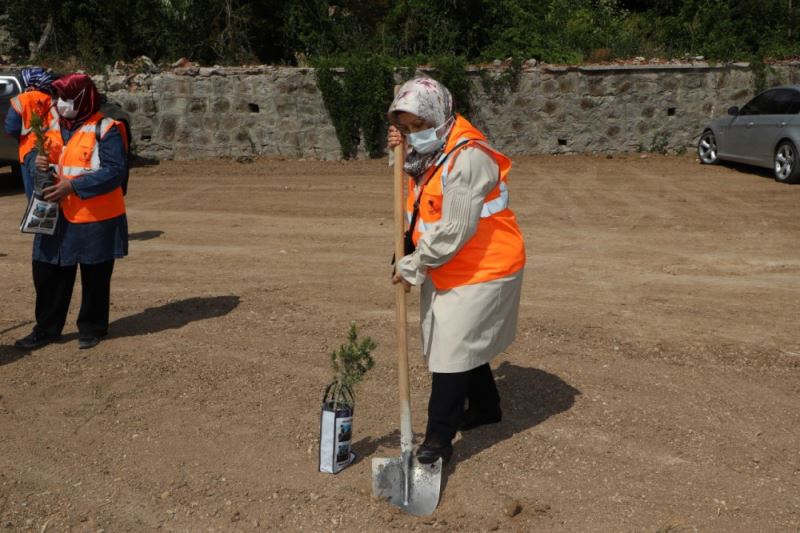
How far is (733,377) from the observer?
6293 mm

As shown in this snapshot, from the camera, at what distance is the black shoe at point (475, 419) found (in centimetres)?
547

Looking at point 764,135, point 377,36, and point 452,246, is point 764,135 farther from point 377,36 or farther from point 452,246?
point 452,246

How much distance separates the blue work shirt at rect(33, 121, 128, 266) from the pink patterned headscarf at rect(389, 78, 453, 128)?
2831 mm

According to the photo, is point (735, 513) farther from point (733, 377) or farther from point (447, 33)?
point (447, 33)

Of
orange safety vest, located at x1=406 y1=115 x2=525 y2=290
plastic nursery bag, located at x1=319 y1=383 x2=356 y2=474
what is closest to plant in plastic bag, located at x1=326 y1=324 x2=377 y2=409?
plastic nursery bag, located at x1=319 y1=383 x2=356 y2=474

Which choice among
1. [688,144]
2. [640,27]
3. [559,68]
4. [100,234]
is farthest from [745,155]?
[100,234]

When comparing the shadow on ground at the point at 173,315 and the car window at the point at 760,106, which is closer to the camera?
the shadow on ground at the point at 173,315

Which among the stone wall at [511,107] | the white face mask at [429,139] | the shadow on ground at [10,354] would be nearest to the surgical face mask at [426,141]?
the white face mask at [429,139]

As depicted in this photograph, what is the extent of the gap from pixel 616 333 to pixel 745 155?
8994 millimetres

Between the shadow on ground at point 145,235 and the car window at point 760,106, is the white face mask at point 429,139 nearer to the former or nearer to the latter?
the shadow on ground at point 145,235

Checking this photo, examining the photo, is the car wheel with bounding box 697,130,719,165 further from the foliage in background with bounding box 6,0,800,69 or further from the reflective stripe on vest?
the reflective stripe on vest

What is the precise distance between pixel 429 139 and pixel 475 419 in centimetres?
172

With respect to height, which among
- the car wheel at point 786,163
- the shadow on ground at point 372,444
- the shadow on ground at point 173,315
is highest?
the car wheel at point 786,163

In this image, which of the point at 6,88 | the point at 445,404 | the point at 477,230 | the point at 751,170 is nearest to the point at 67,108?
the point at 477,230
